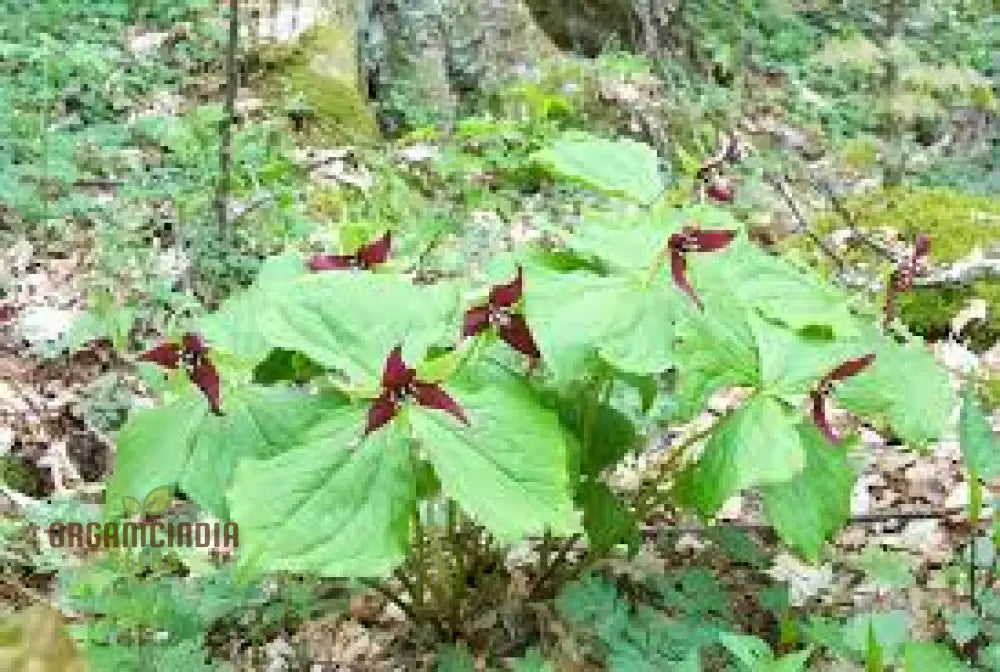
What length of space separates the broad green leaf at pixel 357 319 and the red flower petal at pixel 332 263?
0.20m

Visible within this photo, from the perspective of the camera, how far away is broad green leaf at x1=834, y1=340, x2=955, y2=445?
7.25 feet

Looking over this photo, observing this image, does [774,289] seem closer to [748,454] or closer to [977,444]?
[748,454]

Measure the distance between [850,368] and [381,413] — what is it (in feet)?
2.29

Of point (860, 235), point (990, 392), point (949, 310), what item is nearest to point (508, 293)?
point (990, 392)

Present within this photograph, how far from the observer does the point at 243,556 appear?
6.14 ft

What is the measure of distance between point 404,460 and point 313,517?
0.14m

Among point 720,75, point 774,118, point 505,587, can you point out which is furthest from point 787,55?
point 505,587

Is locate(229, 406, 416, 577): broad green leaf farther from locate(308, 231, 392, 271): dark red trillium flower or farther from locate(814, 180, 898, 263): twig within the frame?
locate(814, 180, 898, 263): twig

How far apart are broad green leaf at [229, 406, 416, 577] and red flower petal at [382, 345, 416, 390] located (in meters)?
0.06

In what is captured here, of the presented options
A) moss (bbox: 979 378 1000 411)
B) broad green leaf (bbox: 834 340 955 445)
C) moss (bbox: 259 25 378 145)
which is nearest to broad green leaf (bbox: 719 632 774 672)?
broad green leaf (bbox: 834 340 955 445)

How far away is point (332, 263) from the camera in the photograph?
7.70 ft

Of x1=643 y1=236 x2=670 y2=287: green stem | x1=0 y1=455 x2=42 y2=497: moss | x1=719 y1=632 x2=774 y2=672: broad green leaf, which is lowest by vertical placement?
x1=0 y1=455 x2=42 y2=497: moss

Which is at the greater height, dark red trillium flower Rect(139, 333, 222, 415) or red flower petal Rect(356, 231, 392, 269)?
red flower petal Rect(356, 231, 392, 269)

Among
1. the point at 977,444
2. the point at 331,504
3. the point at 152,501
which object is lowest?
the point at 152,501
